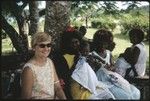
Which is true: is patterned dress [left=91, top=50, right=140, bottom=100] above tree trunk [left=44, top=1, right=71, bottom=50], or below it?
below

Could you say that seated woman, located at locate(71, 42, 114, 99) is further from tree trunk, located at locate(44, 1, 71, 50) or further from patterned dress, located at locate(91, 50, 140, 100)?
tree trunk, located at locate(44, 1, 71, 50)

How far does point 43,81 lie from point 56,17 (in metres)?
1.70

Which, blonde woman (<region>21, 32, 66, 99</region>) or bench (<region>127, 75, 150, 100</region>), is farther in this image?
bench (<region>127, 75, 150, 100</region>)

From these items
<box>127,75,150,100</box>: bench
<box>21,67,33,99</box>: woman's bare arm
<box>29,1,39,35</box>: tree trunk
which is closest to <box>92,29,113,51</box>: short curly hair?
<box>127,75,150,100</box>: bench

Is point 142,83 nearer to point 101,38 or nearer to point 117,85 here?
point 117,85

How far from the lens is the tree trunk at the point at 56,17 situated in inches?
247

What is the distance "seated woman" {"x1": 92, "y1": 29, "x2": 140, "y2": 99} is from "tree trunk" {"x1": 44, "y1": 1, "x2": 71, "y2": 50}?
68 centimetres

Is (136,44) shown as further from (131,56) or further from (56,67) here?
(56,67)

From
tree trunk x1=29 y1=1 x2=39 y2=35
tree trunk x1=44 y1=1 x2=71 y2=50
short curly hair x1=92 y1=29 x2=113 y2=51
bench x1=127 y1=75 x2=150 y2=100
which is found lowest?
bench x1=127 y1=75 x2=150 y2=100

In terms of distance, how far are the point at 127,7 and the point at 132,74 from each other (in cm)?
383

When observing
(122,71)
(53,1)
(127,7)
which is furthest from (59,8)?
(127,7)

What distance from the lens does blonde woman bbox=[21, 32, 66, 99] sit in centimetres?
465

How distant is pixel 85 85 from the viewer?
17.3 feet

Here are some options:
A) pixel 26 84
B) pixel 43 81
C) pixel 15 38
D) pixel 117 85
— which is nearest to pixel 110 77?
pixel 117 85
